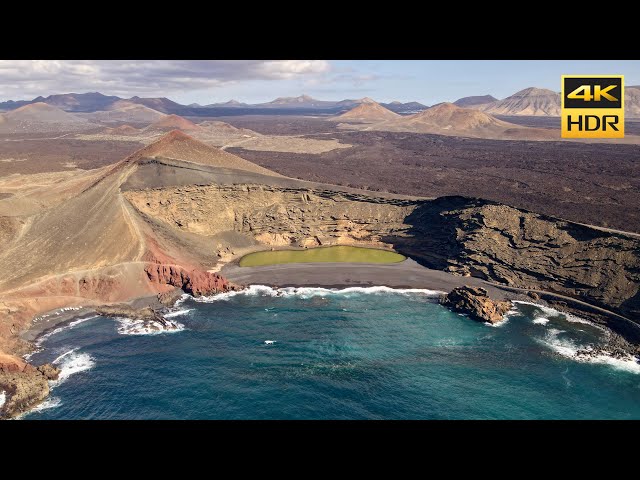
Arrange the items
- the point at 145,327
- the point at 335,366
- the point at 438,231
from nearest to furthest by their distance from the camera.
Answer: the point at 335,366 < the point at 145,327 < the point at 438,231

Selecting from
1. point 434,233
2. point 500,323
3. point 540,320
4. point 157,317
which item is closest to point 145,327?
point 157,317

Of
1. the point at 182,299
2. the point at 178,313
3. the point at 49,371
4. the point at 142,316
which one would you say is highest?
the point at 182,299

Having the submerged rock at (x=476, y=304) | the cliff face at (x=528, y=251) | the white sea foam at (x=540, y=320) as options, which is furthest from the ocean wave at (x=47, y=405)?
the cliff face at (x=528, y=251)

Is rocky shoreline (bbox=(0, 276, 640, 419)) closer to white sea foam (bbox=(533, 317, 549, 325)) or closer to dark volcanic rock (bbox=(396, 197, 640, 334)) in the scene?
dark volcanic rock (bbox=(396, 197, 640, 334))

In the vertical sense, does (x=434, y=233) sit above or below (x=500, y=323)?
above

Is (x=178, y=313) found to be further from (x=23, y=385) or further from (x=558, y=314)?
(x=558, y=314)

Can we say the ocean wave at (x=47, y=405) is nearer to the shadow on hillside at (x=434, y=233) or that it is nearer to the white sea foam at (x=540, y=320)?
the white sea foam at (x=540, y=320)
